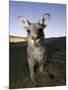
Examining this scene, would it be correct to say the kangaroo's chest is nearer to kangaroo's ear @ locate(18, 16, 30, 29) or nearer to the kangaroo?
the kangaroo

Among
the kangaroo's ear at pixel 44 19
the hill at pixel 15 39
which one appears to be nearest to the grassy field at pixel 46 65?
the hill at pixel 15 39

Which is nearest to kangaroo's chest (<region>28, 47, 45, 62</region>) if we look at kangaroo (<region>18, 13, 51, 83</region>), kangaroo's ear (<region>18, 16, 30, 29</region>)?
kangaroo (<region>18, 13, 51, 83</region>)

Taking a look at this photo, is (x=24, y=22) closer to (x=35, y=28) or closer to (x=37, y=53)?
(x=35, y=28)

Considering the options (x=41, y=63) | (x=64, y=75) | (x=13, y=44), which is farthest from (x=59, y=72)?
(x=13, y=44)

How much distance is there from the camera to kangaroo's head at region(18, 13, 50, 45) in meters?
2.16

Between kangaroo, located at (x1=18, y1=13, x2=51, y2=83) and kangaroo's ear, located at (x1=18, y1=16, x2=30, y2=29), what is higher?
kangaroo's ear, located at (x1=18, y1=16, x2=30, y2=29)

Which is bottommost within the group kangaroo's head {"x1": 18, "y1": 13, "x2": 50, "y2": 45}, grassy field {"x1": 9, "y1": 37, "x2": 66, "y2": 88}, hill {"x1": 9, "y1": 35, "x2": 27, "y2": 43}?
grassy field {"x1": 9, "y1": 37, "x2": 66, "y2": 88}

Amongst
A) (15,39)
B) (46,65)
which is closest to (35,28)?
(15,39)

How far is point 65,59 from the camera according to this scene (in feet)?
7.50

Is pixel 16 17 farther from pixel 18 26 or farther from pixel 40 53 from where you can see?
pixel 40 53

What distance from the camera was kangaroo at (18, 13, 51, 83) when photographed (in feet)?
7.12

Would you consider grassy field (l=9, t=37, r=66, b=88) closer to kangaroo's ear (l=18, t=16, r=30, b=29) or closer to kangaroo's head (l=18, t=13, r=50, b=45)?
kangaroo's head (l=18, t=13, r=50, b=45)

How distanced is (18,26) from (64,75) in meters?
0.72

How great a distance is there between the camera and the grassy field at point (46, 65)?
6.95 feet
